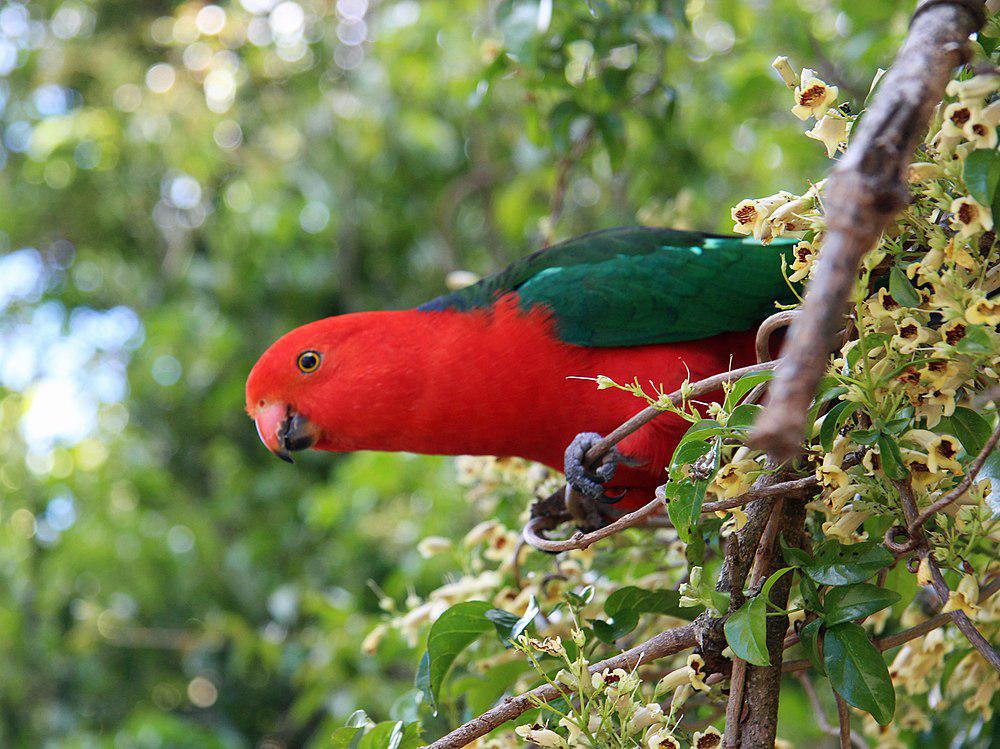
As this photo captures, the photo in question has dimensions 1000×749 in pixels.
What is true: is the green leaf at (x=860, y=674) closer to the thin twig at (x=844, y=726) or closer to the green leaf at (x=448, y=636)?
the thin twig at (x=844, y=726)

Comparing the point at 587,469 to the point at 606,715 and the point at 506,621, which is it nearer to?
the point at 506,621

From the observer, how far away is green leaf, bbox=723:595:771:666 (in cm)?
96

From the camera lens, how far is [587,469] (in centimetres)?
162

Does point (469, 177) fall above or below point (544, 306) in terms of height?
below

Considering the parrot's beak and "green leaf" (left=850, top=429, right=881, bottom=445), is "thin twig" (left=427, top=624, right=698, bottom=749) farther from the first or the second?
the parrot's beak

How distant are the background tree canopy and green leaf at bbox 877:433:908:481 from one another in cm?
162

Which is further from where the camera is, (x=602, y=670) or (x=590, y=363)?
(x=590, y=363)

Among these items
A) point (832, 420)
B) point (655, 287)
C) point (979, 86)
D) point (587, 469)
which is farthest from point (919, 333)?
point (655, 287)

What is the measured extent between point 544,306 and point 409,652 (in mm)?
766

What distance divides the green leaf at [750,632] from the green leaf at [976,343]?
0.32 meters

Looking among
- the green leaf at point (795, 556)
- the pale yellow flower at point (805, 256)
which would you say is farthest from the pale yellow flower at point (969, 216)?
the green leaf at point (795, 556)

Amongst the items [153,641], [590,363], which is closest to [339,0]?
[153,641]

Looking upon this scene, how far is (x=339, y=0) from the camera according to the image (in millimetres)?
4406

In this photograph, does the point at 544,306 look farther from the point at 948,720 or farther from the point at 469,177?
the point at 469,177
